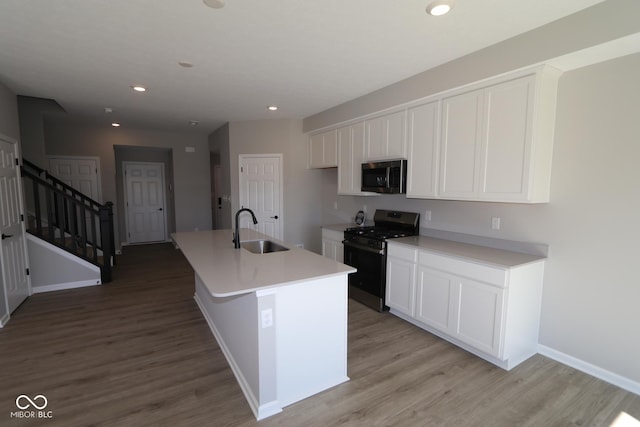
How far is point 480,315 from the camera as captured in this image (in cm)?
255

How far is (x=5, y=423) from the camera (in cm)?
190

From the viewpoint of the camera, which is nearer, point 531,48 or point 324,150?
point 531,48

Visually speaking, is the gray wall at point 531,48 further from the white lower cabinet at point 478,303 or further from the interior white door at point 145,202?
the interior white door at point 145,202

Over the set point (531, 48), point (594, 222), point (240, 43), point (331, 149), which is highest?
point (240, 43)

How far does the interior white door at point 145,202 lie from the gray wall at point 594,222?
7677 millimetres

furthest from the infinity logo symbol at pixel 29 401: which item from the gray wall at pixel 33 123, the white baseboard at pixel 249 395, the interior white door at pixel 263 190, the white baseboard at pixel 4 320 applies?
the gray wall at pixel 33 123

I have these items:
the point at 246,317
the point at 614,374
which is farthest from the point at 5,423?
the point at 614,374

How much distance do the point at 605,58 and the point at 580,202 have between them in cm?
105

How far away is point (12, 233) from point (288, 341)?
366 centimetres

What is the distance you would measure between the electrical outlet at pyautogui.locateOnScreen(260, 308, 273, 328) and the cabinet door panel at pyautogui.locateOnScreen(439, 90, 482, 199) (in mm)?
2043

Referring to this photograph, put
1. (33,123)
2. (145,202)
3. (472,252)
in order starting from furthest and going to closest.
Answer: (145,202)
(33,123)
(472,252)

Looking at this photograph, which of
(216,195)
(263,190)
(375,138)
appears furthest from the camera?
(216,195)

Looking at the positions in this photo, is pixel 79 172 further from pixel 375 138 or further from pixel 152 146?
pixel 375 138

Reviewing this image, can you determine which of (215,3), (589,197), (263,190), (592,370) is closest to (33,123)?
(263,190)
